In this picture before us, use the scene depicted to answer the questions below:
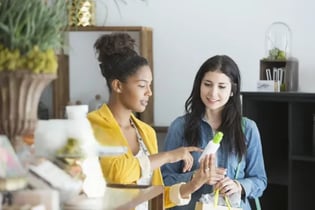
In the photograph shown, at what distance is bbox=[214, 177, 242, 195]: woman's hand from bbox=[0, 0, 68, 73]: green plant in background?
1.35 meters

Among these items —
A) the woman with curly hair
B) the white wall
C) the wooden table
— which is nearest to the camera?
the wooden table

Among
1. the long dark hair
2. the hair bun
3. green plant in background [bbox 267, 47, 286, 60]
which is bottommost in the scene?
the long dark hair

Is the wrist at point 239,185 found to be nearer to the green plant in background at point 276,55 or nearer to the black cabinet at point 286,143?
the black cabinet at point 286,143

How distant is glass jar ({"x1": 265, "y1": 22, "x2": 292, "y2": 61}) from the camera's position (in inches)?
131

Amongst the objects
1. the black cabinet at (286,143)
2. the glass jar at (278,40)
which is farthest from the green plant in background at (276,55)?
the black cabinet at (286,143)

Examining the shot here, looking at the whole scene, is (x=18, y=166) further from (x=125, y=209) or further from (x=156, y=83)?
(x=156, y=83)

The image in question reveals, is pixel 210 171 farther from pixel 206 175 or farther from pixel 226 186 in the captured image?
pixel 226 186

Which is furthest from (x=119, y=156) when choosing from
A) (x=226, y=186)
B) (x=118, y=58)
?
(x=226, y=186)

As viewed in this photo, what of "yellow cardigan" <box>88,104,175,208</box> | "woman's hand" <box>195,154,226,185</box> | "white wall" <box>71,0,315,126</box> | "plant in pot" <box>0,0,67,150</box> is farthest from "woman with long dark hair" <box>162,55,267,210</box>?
"plant in pot" <box>0,0,67,150</box>

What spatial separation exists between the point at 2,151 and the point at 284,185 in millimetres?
2396

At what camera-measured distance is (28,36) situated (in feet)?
3.18

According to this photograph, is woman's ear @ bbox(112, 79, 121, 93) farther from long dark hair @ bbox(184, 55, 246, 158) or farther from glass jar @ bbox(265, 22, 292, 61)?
glass jar @ bbox(265, 22, 292, 61)

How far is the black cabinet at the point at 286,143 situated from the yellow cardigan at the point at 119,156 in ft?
4.19

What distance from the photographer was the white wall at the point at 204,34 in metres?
3.41
